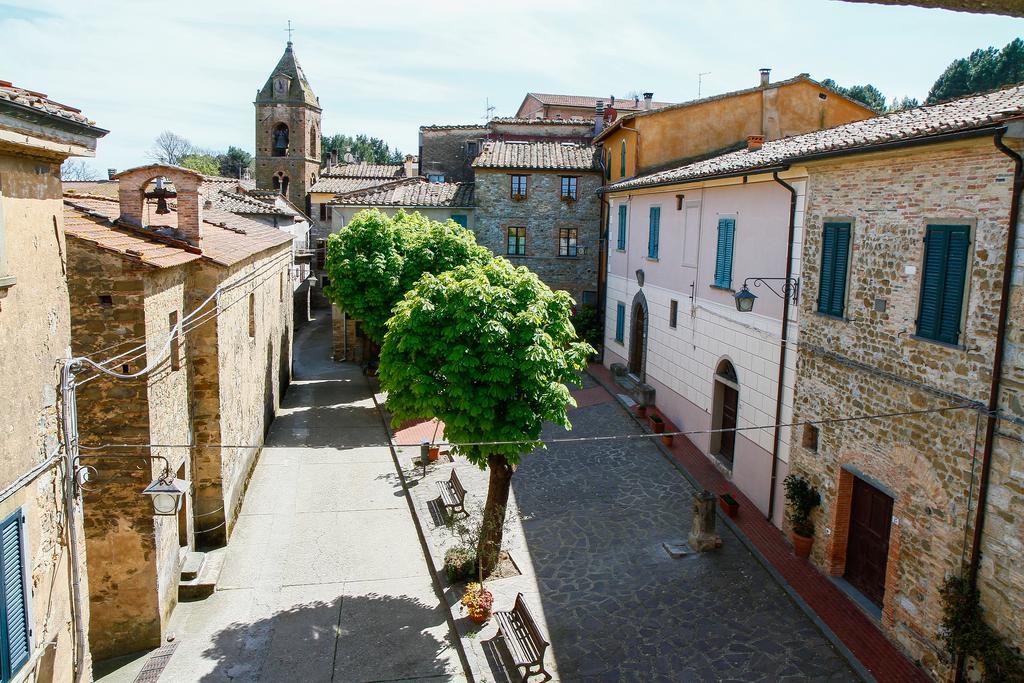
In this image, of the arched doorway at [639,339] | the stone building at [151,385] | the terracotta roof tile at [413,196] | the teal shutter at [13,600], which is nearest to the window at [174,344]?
the stone building at [151,385]

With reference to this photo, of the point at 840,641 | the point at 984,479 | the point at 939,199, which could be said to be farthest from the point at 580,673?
the point at 939,199

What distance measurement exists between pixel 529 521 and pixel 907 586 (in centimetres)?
717

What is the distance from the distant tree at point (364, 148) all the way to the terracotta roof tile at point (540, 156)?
61.3 m

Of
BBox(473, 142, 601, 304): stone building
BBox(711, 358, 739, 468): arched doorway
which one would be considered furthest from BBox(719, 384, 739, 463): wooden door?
BBox(473, 142, 601, 304): stone building

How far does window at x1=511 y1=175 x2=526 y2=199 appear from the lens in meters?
32.9

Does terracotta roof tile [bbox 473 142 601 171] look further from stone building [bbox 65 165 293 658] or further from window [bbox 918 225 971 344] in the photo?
window [bbox 918 225 971 344]

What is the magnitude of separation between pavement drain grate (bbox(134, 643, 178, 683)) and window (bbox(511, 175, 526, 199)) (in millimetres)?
24943

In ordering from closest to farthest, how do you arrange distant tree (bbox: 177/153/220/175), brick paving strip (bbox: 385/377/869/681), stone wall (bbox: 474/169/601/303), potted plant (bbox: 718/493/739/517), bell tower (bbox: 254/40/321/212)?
brick paving strip (bbox: 385/377/869/681) → potted plant (bbox: 718/493/739/517) → stone wall (bbox: 474/169/601/303) → bell tower (bbox: 254/40/321/212) → distant tree (bbox: 177/153/220/175)

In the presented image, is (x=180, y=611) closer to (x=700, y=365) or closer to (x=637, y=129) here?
(x=700, y=365)

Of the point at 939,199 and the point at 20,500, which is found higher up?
the point at 939,199

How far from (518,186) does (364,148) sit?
70109 millimetres

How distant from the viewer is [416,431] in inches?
892

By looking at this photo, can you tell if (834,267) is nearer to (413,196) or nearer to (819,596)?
(819,596)

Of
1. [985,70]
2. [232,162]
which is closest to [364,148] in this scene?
[232,162]
